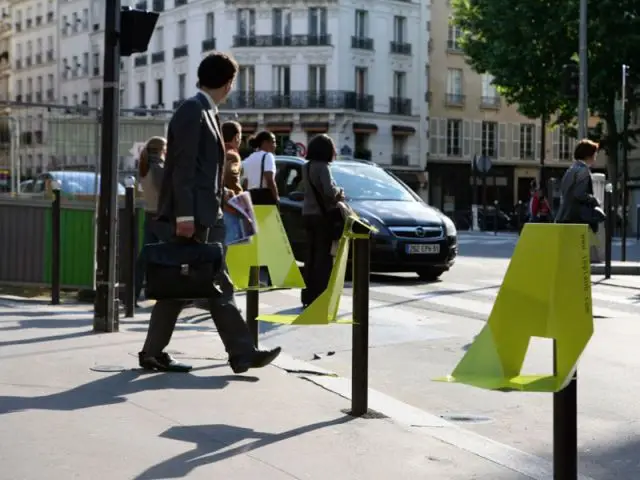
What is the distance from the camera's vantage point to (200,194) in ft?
24.0

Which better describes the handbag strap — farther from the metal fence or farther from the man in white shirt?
the metal fence

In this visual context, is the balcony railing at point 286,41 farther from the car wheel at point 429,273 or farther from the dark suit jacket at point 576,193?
A: the dark suit jacket at point 576,193

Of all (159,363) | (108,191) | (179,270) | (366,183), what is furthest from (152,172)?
(366,183)

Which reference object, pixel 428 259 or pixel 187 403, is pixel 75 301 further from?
pixel 187 403

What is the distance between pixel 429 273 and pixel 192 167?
31.8ft

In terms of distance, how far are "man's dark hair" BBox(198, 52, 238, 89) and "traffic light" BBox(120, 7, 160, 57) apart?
6.71ft

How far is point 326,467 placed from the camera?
17.2ft

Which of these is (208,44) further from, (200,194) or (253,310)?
(200,194)

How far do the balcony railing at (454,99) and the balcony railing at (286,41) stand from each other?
8334mm

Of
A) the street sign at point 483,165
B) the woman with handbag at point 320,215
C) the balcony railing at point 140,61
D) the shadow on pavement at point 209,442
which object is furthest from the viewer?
the balcony railing at point 140,61

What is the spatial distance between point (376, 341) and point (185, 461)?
4.97m

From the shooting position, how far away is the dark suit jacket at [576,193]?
13.7 metres

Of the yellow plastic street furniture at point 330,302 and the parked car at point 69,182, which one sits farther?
the parked car at point 69,182

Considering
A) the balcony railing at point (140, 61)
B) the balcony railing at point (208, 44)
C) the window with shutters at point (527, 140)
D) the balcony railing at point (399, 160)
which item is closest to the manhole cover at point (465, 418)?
the balcony railing at point (399, 160)
